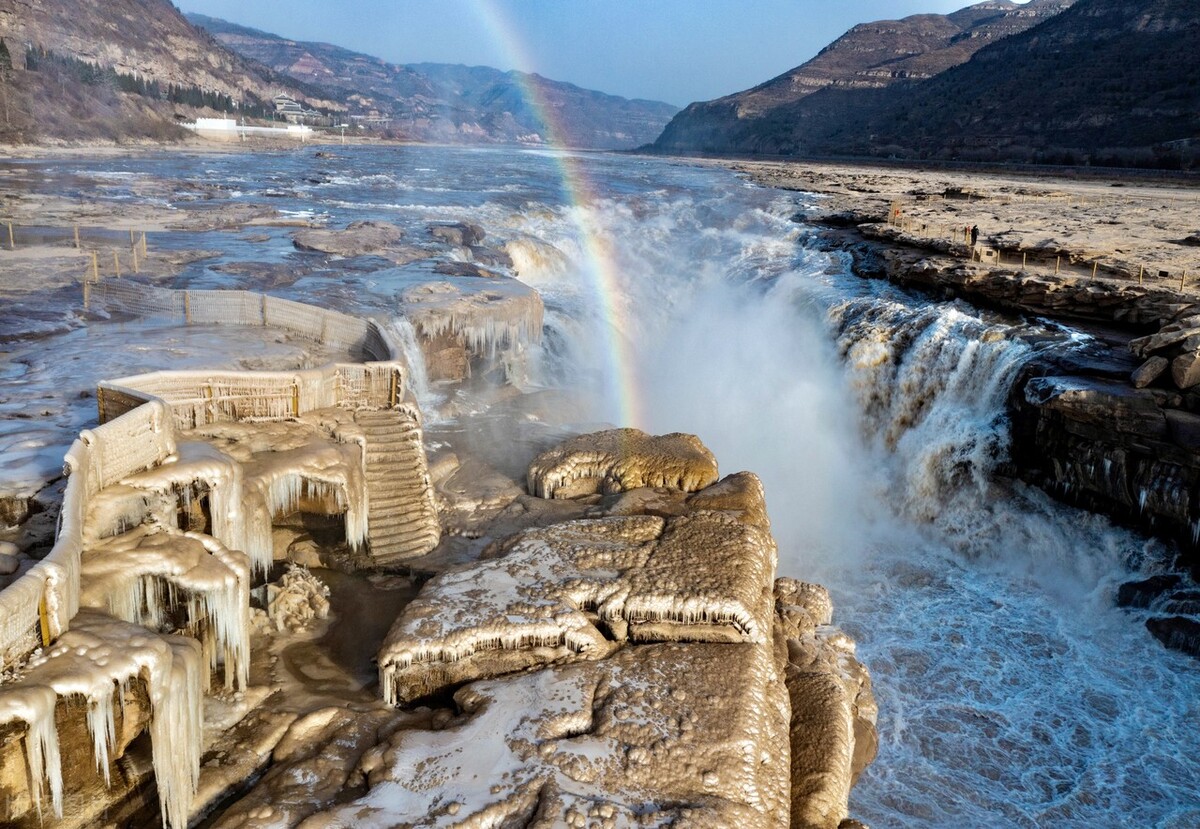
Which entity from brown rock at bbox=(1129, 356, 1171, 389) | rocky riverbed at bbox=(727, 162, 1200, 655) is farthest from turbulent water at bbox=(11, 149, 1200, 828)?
brown rock at bbox=(1129, 356, 1171, 389)

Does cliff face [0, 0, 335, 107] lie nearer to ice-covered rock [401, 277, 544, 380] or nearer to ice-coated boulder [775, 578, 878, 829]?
ice-covered rock [401, 277, 544, 380]

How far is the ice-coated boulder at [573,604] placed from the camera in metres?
6.64

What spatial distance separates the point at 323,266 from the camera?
A: 59.6 ft

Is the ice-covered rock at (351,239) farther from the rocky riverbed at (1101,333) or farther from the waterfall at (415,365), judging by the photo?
the rocky riverbed at (1101,333)

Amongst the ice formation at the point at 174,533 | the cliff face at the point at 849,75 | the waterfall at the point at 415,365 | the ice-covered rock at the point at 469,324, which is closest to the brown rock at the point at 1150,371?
the ice-covered rock at the point at 469,324

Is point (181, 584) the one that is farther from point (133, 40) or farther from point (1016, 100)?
point (133, 40)

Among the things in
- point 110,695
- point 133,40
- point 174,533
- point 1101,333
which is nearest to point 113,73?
point 133,40

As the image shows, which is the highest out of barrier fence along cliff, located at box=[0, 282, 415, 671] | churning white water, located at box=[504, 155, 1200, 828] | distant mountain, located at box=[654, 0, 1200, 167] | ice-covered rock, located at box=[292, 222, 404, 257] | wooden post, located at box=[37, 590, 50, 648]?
distant mountain, located at box=[654, 0, 1200, 167]

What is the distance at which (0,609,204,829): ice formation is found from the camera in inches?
181

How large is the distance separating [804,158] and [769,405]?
240ft

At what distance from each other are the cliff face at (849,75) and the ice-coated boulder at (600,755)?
99241mm

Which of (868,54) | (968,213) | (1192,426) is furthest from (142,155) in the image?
(868,54)

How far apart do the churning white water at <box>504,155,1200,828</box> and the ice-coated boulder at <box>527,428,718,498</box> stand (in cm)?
318

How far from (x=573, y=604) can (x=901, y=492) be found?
9.82m
